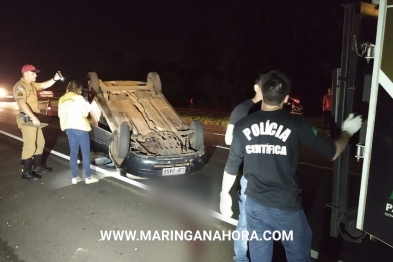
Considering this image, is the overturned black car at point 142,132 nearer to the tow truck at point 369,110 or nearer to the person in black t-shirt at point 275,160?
the tow truck at point 369,110

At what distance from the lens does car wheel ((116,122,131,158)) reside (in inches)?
229

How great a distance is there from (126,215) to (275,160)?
3047mm

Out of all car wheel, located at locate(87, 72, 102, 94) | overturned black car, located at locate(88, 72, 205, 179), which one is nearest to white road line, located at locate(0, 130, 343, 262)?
overturned black car, located at locate(88, 72, 205, 179)

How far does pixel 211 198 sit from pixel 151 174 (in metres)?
1.08

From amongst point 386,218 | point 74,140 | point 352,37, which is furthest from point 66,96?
point 386,218

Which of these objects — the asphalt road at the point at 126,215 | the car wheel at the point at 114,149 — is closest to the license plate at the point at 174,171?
the asphalt road at the point at 126,215

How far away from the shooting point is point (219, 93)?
28422 mm

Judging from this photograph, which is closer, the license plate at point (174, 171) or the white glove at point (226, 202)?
the white glove at point (226, 202)

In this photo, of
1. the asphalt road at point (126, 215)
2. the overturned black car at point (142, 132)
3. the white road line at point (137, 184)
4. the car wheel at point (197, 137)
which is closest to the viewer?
the asphalt road at point (126, 215)

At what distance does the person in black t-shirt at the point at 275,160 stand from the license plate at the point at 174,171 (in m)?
3.27

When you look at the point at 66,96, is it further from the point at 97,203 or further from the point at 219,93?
the point at 219,93

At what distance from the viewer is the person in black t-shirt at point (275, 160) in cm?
257

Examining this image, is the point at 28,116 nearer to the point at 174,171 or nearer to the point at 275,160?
the point at 174,171

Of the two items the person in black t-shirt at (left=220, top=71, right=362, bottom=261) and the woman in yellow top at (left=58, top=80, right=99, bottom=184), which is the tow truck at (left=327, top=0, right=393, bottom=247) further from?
the woman in yellow top at (left=58, top=80, right=99, bottom=184)
